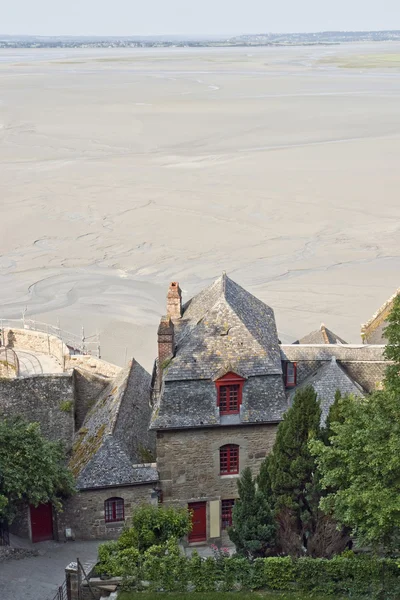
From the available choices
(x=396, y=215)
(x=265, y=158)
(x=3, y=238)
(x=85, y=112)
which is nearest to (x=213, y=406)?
(x=3, y=238)

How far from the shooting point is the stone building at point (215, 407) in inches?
1176

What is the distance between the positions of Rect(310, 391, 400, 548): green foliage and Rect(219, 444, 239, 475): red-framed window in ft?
23.4

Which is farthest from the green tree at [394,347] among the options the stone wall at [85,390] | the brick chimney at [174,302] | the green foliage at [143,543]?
the stone wall at [85,390]

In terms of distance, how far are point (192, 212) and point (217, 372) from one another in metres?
48.0

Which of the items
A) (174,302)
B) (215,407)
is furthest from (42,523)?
(174,302)

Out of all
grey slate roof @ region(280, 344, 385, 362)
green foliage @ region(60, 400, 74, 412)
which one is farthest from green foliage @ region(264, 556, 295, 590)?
green foliage @ region(60, 400, 74, 412)

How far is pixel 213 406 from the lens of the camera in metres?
30.1

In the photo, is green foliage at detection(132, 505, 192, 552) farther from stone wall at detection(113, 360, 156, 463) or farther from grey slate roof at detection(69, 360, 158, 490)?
stone wall at detection(113, 360, 156, 463)

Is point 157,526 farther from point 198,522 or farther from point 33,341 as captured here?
point 33,341

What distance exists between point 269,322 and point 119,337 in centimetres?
1903

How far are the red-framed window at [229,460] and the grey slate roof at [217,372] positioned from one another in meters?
1.18

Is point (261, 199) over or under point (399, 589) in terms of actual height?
over

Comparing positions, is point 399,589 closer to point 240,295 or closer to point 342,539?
point 342,539

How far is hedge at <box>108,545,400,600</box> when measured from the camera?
73.6ft
